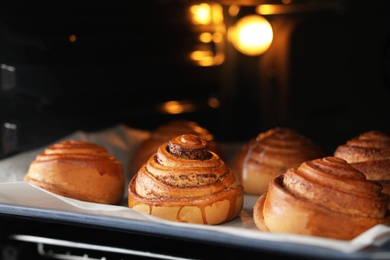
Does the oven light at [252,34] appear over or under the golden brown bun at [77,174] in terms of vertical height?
over

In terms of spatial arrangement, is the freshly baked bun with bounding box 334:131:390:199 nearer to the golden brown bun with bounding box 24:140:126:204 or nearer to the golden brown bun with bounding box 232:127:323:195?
the golden brown bun with bounding box 232:127:323:195

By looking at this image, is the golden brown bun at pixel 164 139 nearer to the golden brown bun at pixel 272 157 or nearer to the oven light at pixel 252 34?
the golden brown bun at pixel 272 157

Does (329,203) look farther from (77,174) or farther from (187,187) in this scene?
(77,174)

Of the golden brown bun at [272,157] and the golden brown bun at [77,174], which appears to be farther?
the golden brown bun at [272,157]

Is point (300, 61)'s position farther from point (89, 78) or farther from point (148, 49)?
point (89, 78)

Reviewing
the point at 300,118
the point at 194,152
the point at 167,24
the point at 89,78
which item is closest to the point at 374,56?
the point at 300,118

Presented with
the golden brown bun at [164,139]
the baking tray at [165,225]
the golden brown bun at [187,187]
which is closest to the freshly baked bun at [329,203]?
the baking tray at [165,225]

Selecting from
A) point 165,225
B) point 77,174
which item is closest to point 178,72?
point 77,174
